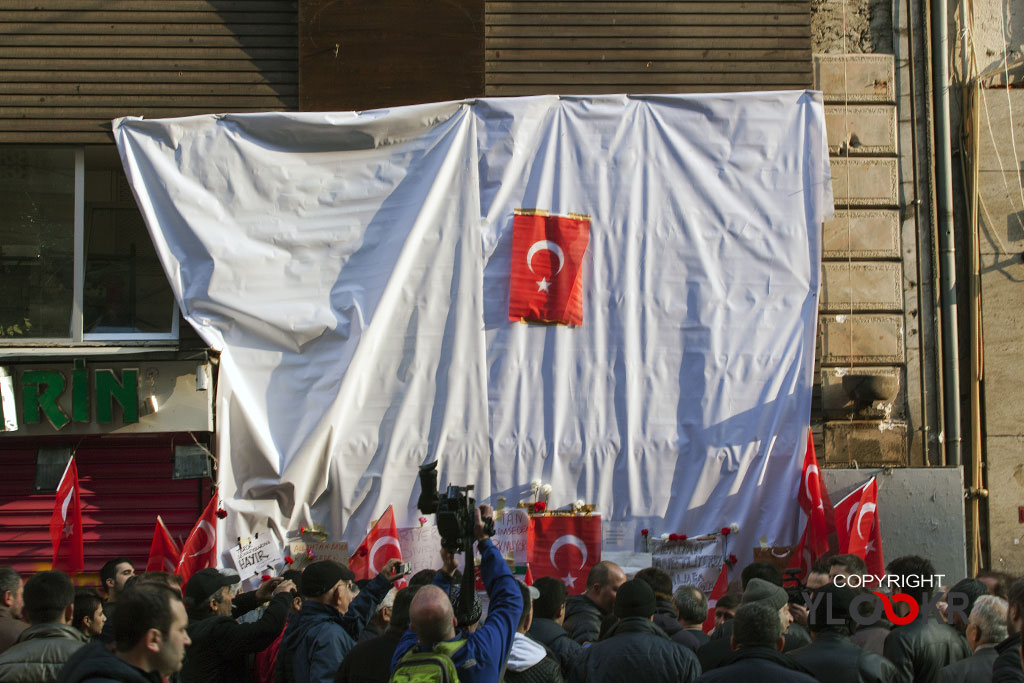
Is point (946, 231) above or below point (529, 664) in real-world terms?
above

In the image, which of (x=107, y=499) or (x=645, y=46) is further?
(x=645, y=46)

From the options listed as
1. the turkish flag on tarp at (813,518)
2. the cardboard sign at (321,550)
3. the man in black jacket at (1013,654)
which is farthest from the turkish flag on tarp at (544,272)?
the man in black jacket at (1013,654)

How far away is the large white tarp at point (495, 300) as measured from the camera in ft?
35.3

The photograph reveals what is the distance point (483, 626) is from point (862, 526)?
20.4 feet

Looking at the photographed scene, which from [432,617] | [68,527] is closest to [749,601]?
[432,617]

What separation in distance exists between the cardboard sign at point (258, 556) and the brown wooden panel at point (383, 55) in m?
4.40

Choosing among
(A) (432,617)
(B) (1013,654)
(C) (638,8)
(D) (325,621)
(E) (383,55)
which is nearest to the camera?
(A) (432,617)

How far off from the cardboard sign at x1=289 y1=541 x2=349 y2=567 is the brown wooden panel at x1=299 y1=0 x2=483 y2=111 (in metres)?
4.42

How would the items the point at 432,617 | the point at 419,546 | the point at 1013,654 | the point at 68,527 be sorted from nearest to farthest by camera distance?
the point at 432,617
the point at 1013,654
the point at 68,527
the point at 419,546

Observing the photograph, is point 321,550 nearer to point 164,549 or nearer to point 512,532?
point 164,549

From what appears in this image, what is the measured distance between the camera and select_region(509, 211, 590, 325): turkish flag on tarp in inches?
433

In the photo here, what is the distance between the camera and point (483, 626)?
15.9ft

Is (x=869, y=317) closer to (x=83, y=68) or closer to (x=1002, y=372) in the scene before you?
(x=1002, y=372)

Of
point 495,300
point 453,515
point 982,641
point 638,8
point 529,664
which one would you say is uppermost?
point 638,8
